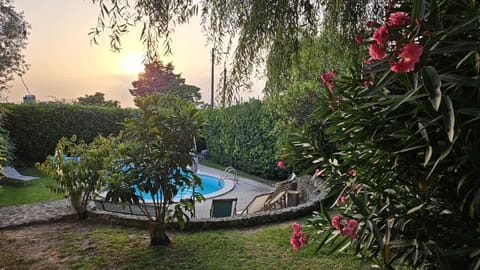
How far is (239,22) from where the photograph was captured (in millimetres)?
2188

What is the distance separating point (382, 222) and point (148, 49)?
1.72 metres

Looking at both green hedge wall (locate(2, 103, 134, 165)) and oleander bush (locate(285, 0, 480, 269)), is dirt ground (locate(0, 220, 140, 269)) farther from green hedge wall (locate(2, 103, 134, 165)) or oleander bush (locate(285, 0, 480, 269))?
green hedge wall (locate(2, 103, 134, 165))

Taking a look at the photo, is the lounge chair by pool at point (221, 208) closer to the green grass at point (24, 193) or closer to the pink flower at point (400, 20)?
the green grass at point (24, 193)

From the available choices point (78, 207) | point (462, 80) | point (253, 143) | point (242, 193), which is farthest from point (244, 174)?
point (462, 80)

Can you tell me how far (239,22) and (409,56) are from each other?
4.69 feet

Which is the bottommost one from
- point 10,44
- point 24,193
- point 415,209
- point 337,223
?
point 24,193

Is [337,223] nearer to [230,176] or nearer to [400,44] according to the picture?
[400,44]

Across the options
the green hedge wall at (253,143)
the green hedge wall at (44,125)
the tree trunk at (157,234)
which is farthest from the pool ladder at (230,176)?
the tree trunk at (157,234)

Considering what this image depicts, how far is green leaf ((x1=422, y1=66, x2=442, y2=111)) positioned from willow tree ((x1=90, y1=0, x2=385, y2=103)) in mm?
1261

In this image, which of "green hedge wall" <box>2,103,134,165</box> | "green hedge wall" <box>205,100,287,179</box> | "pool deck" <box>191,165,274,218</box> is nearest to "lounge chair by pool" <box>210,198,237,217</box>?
"pool deck" <box>191,165,274,218</box>

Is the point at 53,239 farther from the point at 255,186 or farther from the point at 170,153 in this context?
the point at 255,186

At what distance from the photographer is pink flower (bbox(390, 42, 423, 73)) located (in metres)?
0.97

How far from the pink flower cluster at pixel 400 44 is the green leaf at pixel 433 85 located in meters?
0.05

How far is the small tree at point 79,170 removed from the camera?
505cm
